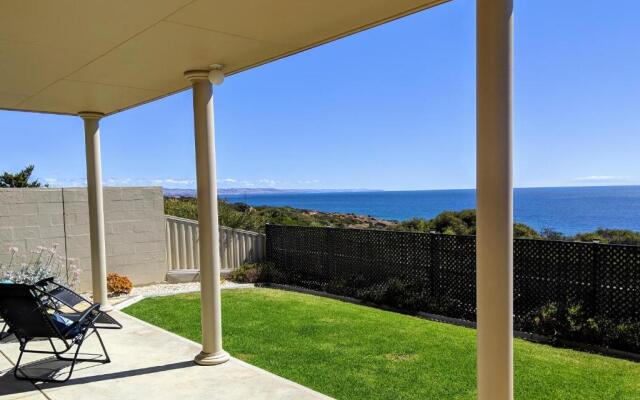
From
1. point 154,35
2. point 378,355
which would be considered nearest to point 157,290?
point 378,355

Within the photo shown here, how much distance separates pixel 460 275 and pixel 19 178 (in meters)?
19.1

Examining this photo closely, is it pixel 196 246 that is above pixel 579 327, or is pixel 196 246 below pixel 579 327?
above

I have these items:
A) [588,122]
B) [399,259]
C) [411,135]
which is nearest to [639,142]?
[588,122]

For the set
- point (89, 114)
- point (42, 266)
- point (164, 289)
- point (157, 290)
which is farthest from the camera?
point (164, 289)

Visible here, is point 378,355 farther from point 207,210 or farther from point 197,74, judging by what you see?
point 197,74

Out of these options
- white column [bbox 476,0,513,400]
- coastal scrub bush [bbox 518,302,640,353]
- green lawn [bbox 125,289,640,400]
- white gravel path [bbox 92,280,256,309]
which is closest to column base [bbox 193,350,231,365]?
green lawn [bbox 125,289,640,400]

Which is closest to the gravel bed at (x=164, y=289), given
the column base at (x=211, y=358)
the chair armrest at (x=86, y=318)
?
the chair armrest at (x=86, y=318)

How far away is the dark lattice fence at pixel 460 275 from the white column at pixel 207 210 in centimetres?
391

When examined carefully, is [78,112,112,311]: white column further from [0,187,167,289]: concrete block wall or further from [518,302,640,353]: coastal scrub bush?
[518,302,640,353]: coastal scrub bush

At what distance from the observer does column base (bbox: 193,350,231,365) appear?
4441 mm

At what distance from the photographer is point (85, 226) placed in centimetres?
856

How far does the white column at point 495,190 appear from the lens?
7.72 ft

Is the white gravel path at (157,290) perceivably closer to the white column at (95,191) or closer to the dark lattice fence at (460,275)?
the white column at (95,191)

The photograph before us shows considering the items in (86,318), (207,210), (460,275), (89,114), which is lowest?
(460,275)
